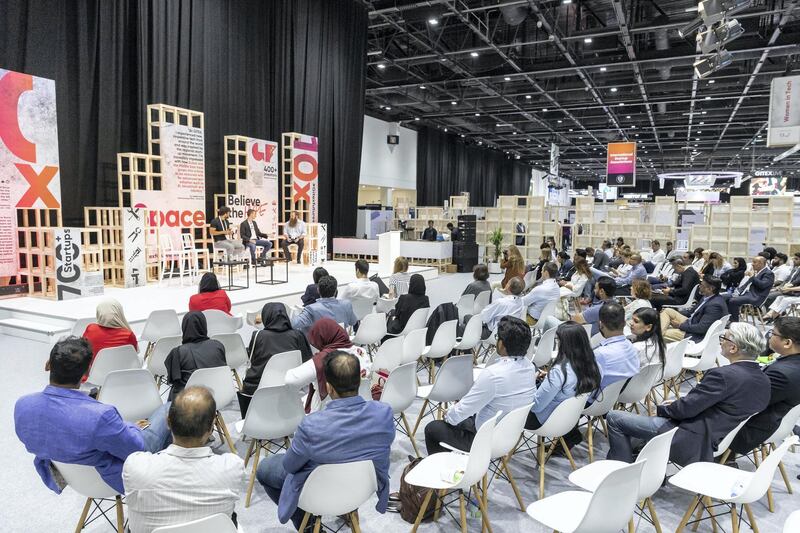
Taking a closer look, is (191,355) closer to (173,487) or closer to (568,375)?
(173,487)

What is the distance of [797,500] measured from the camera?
10.6 ft

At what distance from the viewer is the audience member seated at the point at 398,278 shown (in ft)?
21.8

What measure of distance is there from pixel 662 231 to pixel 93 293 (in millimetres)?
13774

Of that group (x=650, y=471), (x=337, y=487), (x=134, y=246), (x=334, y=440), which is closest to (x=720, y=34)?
(x=650, y=471)

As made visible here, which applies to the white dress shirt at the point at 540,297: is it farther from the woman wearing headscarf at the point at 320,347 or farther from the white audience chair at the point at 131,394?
the white audience chair at the point at 131,394

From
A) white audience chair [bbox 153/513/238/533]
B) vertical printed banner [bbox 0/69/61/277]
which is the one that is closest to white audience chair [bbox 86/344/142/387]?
white audience chair [bbox 153/513/238/533]

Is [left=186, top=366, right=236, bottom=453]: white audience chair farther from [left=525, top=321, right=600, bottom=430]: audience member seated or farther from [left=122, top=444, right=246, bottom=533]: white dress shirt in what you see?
[left=525, top=321, right=600, bottom=430]: audience member seated

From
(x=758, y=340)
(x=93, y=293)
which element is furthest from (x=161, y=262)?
(x=758, y=340)

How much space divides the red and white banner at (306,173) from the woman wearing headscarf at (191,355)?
9235mm

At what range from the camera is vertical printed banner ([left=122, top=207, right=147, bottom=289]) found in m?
8.45

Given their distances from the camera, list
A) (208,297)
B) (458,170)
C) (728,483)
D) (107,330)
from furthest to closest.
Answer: (458,170) < (208,297) < (107,330) < (728,483)

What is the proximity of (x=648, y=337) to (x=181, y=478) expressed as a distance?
3178mm

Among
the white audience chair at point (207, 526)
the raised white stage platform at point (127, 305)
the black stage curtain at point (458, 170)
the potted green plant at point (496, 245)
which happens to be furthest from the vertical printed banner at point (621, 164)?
the white audience chair at point (207, 526)

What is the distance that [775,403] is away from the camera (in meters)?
2.91
